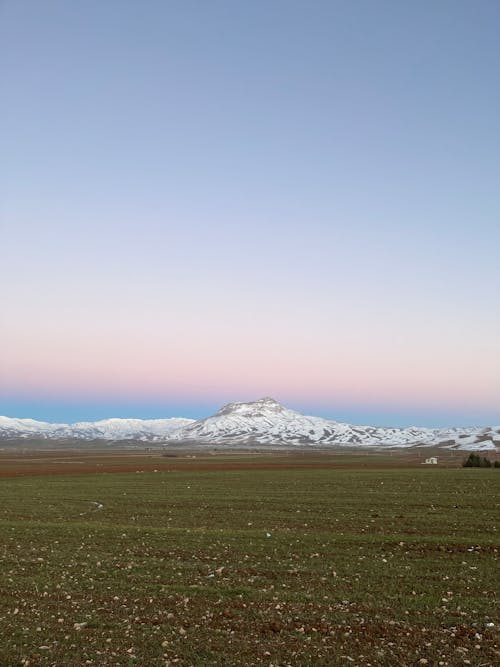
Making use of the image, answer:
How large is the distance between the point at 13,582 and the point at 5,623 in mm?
4343

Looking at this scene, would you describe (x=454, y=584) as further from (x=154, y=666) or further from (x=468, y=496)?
(x=468, y=496)

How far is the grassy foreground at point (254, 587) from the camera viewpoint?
473 inches

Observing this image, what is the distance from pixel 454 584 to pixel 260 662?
331 inches

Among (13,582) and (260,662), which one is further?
(13,582)

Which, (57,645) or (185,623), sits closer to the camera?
(57,645)

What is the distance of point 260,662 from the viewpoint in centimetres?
1131

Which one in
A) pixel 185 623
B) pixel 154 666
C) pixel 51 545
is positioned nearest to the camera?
pixel 154 666

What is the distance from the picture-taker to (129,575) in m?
18.5

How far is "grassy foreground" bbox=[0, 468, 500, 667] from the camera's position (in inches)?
473

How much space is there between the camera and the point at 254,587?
16.8 m

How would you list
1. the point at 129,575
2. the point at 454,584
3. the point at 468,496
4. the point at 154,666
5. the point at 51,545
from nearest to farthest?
the point at 154,666
the point at 454,584
the point at 129,575
the point at 51,545
the point at 468,496

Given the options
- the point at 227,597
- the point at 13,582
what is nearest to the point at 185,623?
the point at 227,597

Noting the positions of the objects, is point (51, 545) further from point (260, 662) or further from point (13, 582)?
point (260, 662)

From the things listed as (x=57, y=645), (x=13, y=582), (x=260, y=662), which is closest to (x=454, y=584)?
(x=260, y=662)
